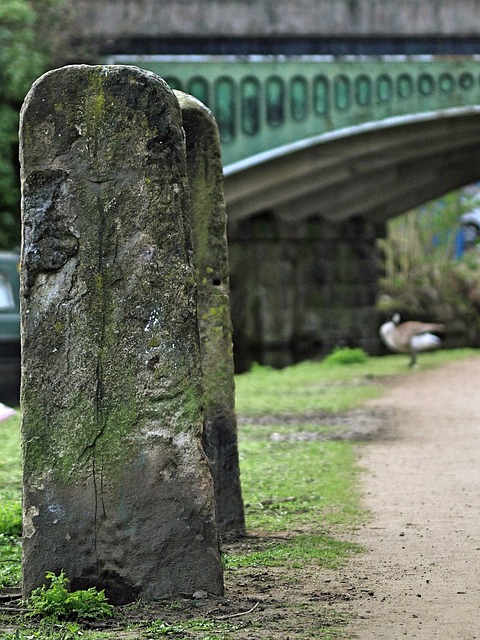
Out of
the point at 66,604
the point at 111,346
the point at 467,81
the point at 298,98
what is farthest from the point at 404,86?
the point at 66,604

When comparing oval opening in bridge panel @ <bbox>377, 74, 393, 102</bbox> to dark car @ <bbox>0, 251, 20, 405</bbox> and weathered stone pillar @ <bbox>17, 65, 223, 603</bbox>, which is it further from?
weathered stone pillar @ <bbox>17, 65, 223, 603</bbox>

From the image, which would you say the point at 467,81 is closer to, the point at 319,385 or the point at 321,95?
the point at 321,95

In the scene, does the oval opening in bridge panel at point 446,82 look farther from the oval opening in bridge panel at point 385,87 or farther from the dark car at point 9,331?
the dark car at point 9,331

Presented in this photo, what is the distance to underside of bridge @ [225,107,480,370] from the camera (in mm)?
24797

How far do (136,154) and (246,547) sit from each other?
233 centimetres

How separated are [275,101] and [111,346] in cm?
1835

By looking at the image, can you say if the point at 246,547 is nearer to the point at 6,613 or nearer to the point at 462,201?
the point at 6,613

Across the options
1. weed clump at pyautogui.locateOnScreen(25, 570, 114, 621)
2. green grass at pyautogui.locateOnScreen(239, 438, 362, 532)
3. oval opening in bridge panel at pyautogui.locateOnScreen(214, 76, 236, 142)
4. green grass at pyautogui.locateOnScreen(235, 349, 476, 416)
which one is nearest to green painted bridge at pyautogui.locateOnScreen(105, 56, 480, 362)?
oval opening in bridge panel at pyautogui.locateOnScreen(214, 76, 236, 142)

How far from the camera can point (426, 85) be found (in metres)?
23.7

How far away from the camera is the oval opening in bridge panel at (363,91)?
23312mm

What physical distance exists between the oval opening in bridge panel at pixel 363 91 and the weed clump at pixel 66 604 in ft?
62.7

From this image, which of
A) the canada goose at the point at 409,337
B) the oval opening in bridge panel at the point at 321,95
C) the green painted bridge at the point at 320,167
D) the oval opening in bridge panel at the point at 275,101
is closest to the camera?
the canada goose at the point at 409,337

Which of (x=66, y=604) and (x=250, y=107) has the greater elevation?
(x=250, y=107)

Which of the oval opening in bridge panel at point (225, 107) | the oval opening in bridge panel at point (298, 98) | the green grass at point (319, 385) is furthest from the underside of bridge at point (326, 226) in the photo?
the green grass at point (319, 385)
